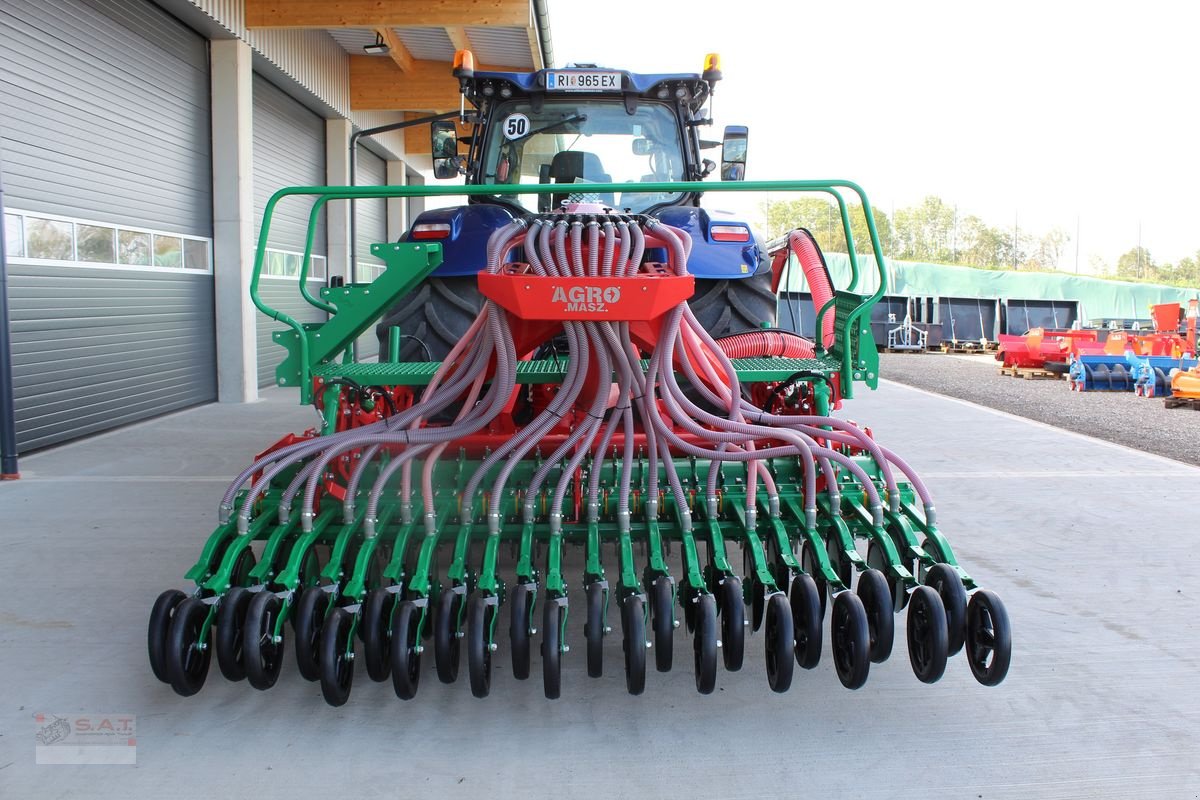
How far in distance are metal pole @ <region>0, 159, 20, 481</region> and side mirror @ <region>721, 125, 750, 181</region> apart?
4070 millimetres

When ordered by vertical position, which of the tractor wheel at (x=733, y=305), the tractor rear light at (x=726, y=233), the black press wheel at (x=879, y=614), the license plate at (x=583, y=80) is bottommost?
the black press wheel at (x=879, y=614)

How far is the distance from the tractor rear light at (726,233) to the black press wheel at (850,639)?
5.97 ft

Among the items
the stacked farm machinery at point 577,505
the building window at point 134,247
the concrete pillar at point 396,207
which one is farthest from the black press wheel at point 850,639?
the concrete pillar at point 396,207

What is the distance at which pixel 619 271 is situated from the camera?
269cm

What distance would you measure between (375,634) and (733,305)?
2.20 m

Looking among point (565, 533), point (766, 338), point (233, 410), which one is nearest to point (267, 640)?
point (565, 533)

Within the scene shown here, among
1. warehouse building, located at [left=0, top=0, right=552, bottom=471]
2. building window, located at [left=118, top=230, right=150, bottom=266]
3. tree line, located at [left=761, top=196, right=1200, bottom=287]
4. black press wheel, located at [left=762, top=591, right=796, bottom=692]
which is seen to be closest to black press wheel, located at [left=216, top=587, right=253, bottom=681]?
black press wheel, located at [left=762, top=591, right=796, bottom=692]

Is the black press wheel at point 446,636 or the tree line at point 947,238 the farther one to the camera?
the tree line at point 947,238

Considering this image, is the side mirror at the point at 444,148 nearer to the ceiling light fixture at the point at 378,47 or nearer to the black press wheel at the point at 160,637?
the black press wheel at the point at 160,637

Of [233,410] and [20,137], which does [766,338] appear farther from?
[233,410]

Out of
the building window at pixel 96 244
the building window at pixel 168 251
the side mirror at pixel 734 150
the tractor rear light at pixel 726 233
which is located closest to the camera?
the tractor rear light at pixel 726 233

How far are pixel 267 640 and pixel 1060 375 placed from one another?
48.8ft

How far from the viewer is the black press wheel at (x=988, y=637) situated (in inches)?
101

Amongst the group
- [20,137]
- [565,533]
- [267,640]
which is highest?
[20,137]
